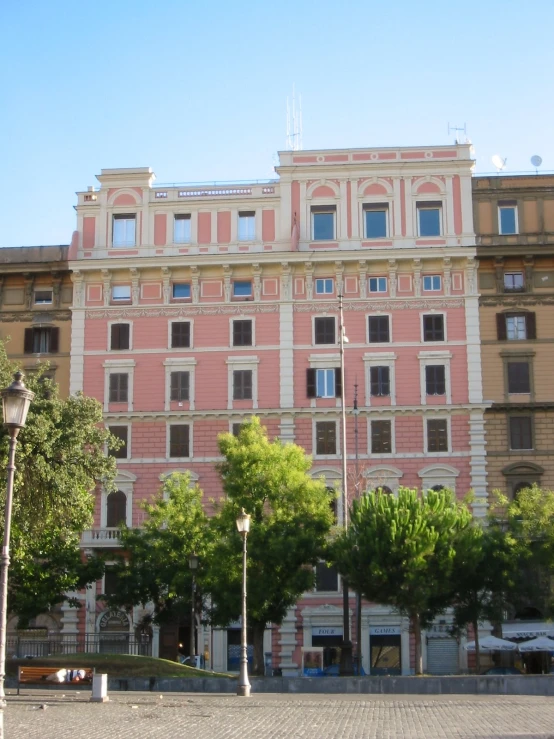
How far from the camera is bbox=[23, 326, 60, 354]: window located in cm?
5638

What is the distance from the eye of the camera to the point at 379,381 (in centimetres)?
5475

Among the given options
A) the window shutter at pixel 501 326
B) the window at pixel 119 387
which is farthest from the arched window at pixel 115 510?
the window shutter at pixel 501 326

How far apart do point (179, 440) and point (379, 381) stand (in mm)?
10188

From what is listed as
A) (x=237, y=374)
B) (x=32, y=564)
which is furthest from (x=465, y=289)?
(x=32, y=564)

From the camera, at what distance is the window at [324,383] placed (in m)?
54.8

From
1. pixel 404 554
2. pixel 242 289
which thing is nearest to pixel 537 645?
pixel 404 554

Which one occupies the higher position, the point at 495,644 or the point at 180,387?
the point at 180,387

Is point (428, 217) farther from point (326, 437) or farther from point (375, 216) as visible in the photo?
point (326, 437)

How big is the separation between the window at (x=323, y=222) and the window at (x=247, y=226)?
306 cm

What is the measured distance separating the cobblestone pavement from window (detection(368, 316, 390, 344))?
26.2 metres

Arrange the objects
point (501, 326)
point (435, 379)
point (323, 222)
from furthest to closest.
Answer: point (323, 222) < point (501, 326) < point (435, 379)

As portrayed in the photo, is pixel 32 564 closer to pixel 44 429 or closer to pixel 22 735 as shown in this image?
pixel 44 429

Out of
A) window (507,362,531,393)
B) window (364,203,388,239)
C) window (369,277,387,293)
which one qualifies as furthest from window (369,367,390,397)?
window (364,203,388,239)

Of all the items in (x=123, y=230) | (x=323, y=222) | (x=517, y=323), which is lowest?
(x=517, y=323)
